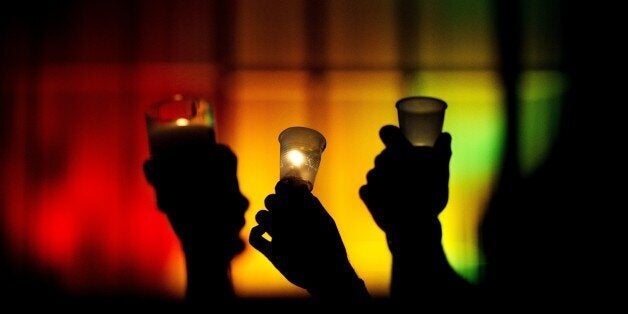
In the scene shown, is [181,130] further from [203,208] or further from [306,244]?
[306,244]

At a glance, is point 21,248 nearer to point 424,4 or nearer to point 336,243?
point 336,243

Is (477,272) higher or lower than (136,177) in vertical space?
lower

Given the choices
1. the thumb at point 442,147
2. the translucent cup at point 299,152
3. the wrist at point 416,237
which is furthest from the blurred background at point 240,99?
the translucent cup at point 299,152

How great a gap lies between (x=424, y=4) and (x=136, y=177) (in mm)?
1463

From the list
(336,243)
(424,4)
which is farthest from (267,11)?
(336,243)

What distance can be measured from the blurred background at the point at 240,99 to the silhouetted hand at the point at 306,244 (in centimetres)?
70

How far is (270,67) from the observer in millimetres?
2141

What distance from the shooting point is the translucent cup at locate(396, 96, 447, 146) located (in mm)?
1630

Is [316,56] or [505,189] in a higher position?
[316,56]

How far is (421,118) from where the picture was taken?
5.36 feet

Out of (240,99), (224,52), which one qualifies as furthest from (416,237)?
(224,52)

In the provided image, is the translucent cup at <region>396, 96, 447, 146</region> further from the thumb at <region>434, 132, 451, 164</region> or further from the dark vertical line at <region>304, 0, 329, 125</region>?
the dark vertical line at <region>304, 0, 329, 125</region>

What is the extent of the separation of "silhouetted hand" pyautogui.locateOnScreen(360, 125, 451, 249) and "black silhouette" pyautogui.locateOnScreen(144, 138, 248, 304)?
21.3 inches

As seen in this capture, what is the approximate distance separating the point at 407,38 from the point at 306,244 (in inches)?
44.7
